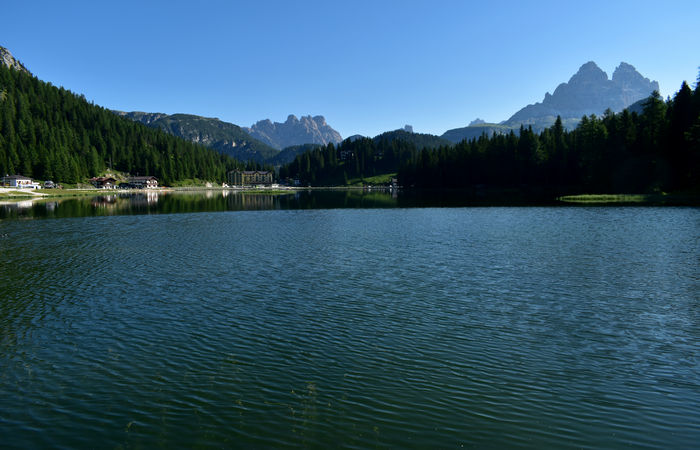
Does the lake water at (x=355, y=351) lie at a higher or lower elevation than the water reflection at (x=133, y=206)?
lower

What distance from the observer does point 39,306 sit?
84.9ft

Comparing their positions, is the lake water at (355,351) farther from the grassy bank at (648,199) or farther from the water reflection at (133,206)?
the grassy bank at (648,199)

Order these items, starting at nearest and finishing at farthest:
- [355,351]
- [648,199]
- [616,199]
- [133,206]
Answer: [355,351], [648,199], [616,199], [133,206]

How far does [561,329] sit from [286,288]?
17419 mm

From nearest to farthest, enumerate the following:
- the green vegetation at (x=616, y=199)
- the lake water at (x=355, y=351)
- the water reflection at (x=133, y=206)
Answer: the lake water at (x=355, y=351), the water reflection at (x=133, y=206), the green vegetation at (x=616, y=199)

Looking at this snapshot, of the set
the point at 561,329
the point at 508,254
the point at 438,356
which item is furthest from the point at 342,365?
the point at 508,254

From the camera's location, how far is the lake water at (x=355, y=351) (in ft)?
41.8

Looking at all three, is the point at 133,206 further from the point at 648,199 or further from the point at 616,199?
the point at 648,199

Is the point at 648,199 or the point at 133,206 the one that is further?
the point at 133,206

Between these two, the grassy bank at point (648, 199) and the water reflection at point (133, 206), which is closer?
the water reflection at point (133, 206)

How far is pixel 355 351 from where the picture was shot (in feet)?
60.3

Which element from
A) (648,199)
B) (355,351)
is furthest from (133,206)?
(648,199)

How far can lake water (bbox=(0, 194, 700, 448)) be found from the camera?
1273cm

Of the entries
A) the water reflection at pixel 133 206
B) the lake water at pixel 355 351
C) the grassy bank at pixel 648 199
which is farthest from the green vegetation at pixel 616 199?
the lake water at pixel 355 351
